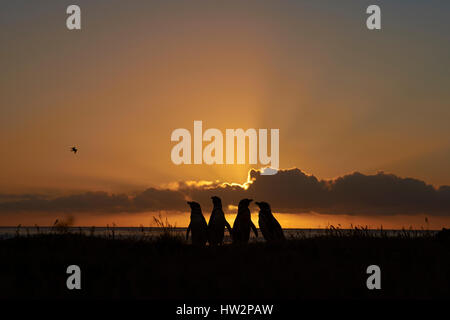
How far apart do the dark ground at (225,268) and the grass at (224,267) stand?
2 cm

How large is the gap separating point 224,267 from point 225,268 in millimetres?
158

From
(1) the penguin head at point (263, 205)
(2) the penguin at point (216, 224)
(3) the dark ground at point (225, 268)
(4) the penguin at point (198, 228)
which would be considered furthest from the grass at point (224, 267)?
(1) the penguin head at point (263, 205)

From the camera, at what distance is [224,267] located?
11.4m

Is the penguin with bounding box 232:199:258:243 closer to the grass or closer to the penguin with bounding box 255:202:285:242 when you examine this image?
the penguin with bounding box 255:202:285:242

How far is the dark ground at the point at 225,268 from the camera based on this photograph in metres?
9.11

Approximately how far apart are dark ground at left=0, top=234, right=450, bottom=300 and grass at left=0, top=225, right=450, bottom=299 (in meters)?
0.02

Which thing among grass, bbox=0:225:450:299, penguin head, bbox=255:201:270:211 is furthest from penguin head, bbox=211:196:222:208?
grass, bbox=0:225:450:299

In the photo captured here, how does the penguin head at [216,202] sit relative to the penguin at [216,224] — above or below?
above

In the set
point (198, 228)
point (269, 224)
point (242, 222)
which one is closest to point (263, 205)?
point (269, 224)

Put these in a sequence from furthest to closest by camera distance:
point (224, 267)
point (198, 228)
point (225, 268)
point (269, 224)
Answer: point (269, 224) < point (198, 228) < point (224, 267) < point (225, 268)

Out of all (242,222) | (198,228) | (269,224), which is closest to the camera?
(198,228)

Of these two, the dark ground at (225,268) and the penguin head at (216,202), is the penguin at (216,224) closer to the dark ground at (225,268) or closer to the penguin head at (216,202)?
the penguin head at (216,202)

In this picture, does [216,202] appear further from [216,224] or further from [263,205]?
[263,205]
